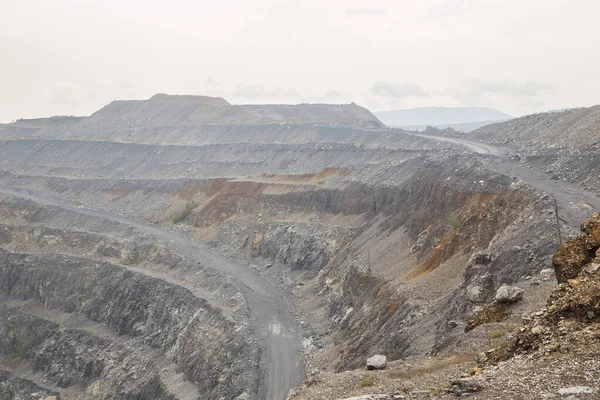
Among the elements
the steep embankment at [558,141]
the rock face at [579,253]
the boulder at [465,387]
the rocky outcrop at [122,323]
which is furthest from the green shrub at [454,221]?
the boulder at [465,387]

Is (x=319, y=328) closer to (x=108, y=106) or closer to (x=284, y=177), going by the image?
(x=284, y=177)

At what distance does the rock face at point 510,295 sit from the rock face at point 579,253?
9.48 ft

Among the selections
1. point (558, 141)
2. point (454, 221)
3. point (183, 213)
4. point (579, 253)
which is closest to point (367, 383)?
point (579, 253)

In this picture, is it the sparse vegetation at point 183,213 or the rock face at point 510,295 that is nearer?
the rock face at point 510,295

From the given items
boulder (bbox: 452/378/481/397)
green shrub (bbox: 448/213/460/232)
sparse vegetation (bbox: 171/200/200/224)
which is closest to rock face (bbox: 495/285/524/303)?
boulder (bbox: 452/378/481/397)

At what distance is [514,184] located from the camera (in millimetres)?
30281

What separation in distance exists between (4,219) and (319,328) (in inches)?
2272

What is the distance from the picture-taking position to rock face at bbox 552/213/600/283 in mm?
14258

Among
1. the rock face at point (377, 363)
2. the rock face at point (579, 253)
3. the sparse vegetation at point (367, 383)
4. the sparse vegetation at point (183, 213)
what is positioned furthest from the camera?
the sparse vegetation at point (183, 213)

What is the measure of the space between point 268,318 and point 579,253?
84.5ft

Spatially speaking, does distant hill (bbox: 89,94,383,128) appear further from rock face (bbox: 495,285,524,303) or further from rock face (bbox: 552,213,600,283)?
rock face (bbox: 552,213,600,283)

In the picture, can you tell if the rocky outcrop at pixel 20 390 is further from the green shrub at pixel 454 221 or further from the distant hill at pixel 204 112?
the distant hill at pixel 204 112

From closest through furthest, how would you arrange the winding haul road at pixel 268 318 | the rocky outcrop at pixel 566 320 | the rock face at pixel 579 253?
the rocky outcrop at pixel 566 320 → the rock face at pixel 579 253 → the winding haul road at pixel 268 318

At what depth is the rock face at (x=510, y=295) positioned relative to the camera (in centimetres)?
1752
